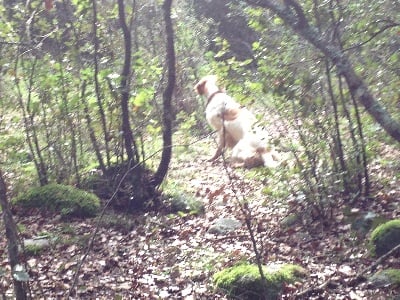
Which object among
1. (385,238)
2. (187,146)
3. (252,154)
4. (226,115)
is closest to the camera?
(187,146)

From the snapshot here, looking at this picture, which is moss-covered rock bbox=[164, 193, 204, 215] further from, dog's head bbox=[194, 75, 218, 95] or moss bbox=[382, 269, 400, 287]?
dog's head bbox=[194, 75, 218, 95]

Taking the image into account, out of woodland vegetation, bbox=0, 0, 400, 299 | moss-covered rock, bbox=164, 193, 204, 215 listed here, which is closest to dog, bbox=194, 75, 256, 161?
woodland vegetation, bbox=0, 0, 400, 299

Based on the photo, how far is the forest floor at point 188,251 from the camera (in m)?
5.19

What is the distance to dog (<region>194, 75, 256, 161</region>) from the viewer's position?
35.5ft

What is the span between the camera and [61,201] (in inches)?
293

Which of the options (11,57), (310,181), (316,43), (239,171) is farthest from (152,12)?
(316,43)

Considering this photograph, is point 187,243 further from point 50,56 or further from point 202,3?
point 202,3

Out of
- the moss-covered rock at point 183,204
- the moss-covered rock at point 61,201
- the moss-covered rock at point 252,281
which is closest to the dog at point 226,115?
the moss-covered rock at point 183,204

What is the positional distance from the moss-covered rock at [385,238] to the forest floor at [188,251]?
109 mm

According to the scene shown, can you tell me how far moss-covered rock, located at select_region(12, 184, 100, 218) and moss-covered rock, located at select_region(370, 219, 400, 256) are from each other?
11.6ft

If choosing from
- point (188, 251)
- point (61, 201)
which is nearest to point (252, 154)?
point (61, 201)

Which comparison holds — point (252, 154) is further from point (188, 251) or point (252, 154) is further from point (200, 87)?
point (188, 251)

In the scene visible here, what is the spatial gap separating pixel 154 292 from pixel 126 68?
3.34m

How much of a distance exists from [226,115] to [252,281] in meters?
6.33
